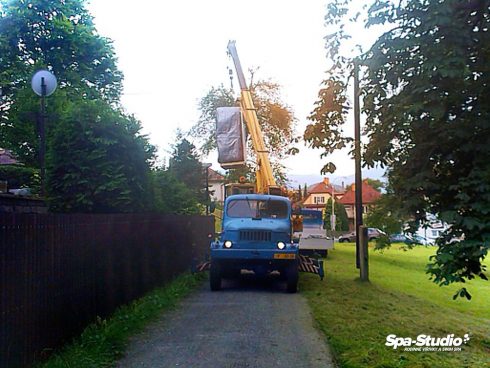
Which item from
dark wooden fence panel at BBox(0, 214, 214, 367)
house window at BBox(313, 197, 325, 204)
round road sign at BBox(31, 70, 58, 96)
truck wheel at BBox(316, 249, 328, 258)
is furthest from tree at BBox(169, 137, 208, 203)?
house window at BBox(313, 197, 325, 204)

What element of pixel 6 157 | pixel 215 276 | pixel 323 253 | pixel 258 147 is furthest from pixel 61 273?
pixel 6 157

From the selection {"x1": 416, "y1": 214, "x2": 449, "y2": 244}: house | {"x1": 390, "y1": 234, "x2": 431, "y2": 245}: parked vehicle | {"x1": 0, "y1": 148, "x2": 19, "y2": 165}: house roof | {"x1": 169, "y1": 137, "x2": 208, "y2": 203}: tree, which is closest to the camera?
{"x1": 416, "y1": 214, "x2": 449, "y2": 244}: house

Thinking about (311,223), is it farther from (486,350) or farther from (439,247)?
(439,247)

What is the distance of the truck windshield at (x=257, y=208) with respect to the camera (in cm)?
1487

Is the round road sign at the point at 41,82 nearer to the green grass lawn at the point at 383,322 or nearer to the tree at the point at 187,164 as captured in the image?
the green grass lawn at the point at 383,322

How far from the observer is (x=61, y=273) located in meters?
7.28

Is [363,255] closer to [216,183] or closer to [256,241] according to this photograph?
[256,241]

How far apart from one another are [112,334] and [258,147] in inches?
433

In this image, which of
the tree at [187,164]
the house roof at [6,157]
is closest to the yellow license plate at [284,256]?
the house roof at [6,157]

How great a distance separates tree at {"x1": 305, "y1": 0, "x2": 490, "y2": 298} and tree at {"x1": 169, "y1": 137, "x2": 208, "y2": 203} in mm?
27926

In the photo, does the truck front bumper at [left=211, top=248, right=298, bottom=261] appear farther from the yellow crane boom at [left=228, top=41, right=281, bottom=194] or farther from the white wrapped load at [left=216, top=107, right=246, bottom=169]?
the white wrapped load at [left=216, top=107, right=246, bottom=169]

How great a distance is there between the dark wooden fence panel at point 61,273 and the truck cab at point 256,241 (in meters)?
2.12

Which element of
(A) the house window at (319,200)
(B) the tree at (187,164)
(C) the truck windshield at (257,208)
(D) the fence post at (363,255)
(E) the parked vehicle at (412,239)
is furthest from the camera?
(A) the house window at (319,200)

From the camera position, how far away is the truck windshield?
14.9m
